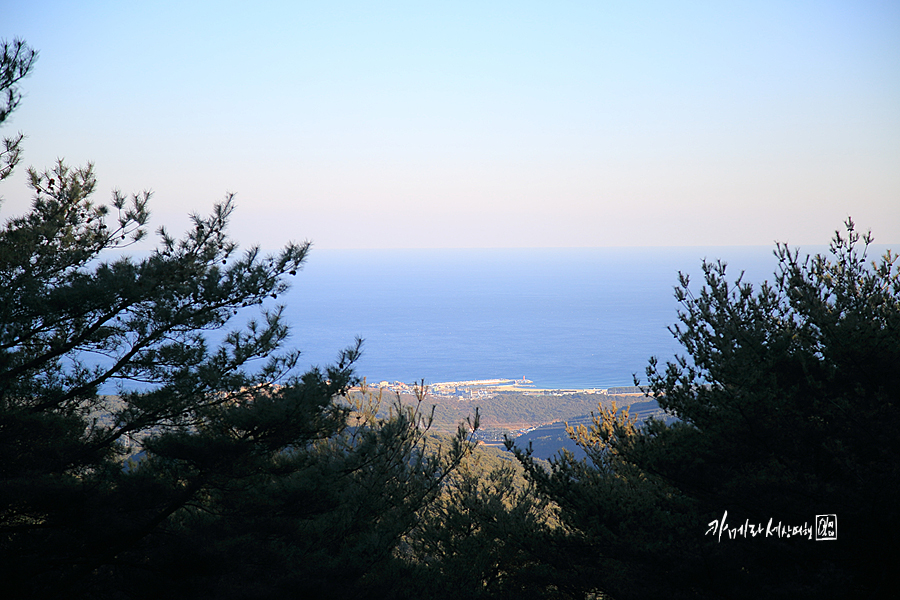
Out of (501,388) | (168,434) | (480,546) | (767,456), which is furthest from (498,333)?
(168,434)

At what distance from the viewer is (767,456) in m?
5.44

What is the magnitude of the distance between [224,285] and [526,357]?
98796mm

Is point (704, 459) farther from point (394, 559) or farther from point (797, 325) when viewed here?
point (394, 559)

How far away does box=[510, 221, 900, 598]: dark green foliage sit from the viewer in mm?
4711

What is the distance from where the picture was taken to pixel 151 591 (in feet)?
17.4

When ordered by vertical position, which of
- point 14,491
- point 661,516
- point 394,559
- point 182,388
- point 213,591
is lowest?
point 394,559

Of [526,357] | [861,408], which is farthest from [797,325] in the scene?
[526,357]

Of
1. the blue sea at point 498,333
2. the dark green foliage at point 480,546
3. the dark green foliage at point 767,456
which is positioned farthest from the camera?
the blue sea at point 498,333

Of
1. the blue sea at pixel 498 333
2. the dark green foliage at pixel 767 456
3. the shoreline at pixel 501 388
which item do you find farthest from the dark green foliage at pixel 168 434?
the shoreline at pixel 501 388

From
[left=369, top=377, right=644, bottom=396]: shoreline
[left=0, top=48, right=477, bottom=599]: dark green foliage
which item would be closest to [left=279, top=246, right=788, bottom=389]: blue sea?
[left=369, top=377, right=644, bottom=396]: shoreline

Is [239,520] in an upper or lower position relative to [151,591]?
upper

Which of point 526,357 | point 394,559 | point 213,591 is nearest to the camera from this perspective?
point 213,591

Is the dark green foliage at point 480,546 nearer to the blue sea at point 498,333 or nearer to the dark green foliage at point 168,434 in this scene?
the dark green foliage at point 168,434

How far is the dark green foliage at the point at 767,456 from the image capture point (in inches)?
185
